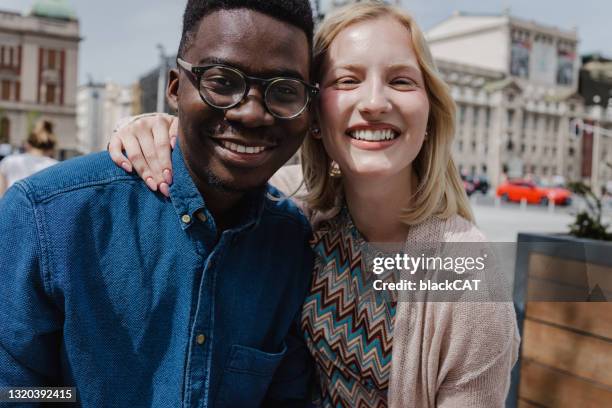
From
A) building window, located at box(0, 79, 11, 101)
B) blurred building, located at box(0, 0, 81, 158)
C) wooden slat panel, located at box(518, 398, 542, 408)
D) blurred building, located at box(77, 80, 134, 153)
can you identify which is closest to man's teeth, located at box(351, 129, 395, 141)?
wooden slat panel, located at box(518, 398, 542, 408)

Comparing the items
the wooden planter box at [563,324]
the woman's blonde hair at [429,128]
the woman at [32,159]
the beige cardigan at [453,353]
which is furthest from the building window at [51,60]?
the beige cardigan at [453,353]

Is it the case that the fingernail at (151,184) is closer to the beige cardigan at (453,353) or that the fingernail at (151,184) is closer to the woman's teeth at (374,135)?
the woman's teeth at (374,135)

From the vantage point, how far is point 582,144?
71.9 metres

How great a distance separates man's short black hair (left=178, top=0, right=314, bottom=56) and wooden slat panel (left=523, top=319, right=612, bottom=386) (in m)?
1.67

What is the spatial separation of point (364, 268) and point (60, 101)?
160 ft

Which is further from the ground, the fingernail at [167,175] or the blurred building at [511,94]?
the blurred building at [511,94]

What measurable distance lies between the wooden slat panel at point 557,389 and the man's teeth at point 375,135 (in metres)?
1.35

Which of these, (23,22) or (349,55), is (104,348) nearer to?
(349,55)

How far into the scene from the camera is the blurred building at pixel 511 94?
62219 millimetres

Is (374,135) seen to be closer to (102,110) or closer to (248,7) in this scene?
(248,7)

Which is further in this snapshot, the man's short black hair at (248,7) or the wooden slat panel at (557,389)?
the wooden slat panel at (557,389)

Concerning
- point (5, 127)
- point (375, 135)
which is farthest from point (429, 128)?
point (5, 127)

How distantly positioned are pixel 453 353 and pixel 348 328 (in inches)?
13.3

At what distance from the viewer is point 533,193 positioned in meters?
28.6
